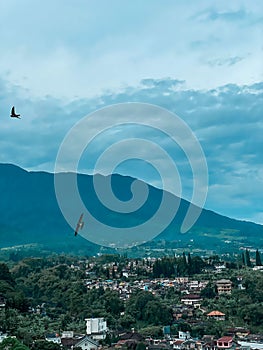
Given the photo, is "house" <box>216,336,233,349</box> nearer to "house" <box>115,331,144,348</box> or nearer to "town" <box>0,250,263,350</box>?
"town" <box>0,250,263,350</box>

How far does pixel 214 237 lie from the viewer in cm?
9194

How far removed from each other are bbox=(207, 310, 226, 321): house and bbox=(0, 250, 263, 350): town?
32 millimetres

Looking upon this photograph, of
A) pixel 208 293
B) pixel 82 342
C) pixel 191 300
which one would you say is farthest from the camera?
pixel 208 293

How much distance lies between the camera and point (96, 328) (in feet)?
62.4

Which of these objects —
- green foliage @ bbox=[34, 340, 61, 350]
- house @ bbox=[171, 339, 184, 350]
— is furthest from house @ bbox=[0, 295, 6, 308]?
house @ bbox=[171, 339, 184, 350]

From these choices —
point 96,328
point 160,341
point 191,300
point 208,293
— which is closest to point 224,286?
point 208,293

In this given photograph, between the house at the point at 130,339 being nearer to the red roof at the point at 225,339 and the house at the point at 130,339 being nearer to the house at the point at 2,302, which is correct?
the red roof at the point at 225,339

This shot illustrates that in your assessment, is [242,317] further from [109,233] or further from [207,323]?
[109,233]

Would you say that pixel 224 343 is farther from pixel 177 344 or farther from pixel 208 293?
Answer: pixel 208 293

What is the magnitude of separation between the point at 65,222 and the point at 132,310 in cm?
7716

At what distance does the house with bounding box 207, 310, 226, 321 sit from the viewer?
69.0ft

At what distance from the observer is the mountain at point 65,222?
269ft

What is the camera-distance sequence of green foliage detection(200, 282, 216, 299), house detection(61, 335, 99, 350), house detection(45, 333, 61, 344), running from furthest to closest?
green foliage detection(200, 282, 216, 299)
house detection(61, 335, 99, 350)
house detection(45, 333, 61, 344)

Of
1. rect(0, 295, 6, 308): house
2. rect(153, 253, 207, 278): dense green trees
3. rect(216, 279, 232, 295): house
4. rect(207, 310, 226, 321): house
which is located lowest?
rect(207, 310, 226, 321): house
